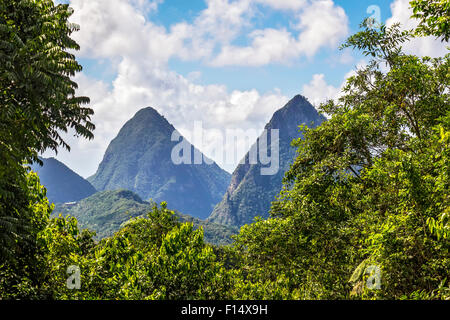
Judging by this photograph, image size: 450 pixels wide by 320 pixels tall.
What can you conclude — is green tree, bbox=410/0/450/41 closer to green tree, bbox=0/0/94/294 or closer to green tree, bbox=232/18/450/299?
green tree, bbox=232/18/450/299

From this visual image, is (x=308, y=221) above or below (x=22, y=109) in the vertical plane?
below

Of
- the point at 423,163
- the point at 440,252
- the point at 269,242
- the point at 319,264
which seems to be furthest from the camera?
the point at 269,242

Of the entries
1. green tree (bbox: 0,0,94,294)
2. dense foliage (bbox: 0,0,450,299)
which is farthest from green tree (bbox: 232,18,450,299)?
green tree (bbox: 0,0,94,294)

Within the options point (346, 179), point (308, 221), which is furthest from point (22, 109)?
point (346, 179)

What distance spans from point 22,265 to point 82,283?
268 cm

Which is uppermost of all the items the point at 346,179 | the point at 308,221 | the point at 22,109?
the point at 22,109

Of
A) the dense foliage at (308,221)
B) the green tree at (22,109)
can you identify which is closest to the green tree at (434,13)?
the dense foliage at (308,221)

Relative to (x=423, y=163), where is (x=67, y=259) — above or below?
below

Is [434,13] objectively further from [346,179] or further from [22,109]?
[22,109]

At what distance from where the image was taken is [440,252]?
621 cm

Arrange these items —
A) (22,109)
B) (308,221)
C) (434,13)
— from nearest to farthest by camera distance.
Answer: (434,13)
(22,109)
(308,221)

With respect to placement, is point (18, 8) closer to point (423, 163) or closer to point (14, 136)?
point (14, 136)

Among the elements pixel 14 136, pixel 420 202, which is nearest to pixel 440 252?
pixel 420 202

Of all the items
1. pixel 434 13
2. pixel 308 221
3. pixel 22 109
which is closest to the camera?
pixel 434 13
